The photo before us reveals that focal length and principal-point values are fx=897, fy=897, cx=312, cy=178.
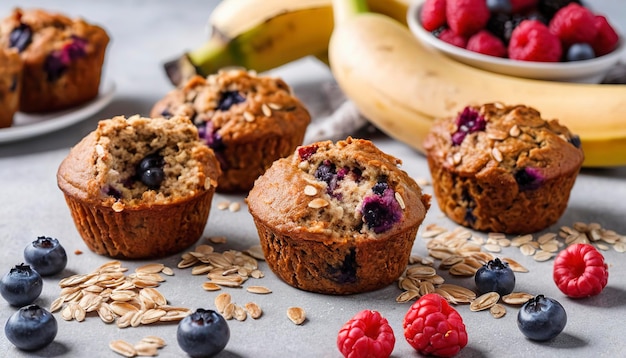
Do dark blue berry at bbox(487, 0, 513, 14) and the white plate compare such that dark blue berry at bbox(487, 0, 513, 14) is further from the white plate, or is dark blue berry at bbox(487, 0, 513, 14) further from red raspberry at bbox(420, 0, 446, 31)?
the white plate

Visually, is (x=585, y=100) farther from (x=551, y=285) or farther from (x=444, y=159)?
(x=551, y=285)

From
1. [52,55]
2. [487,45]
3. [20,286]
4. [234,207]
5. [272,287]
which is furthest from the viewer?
[52,55]

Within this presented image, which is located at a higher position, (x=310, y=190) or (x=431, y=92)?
(x=310, y=190)

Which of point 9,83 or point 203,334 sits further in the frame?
point 9,83

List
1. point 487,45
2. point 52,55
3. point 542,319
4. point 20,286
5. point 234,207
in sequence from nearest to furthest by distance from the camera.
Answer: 1. point 542,319
2. point 20,286
3. point 234,207
4. point 487,45
5. point 52,55

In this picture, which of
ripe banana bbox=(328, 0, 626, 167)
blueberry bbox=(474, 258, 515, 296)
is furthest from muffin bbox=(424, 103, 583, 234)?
blueberry bbox=(474, 258, 515, 296)

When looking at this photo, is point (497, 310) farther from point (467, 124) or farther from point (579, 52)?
point (579, 52)

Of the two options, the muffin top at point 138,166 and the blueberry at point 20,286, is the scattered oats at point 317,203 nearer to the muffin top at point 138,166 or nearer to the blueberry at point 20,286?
the muffin top at point 138,166

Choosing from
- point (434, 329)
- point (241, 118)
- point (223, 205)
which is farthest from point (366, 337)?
point (241, 118)
